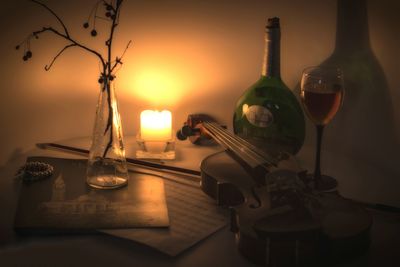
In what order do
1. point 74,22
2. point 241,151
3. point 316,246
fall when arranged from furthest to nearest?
point 74,22
point 241,151
point 316,246

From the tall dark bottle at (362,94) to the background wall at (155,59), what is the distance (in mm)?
26

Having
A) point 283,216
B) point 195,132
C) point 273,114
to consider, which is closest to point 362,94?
point 273,114

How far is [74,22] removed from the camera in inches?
57.5

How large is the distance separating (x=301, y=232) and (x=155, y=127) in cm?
65

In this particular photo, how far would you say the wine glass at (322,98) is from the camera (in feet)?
3.66

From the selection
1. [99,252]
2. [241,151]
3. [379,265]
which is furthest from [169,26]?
[379,265]

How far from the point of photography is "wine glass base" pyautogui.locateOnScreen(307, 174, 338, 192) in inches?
43.8

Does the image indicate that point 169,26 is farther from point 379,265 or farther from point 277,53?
point 379,265

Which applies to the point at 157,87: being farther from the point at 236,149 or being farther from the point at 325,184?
the point at 325,184

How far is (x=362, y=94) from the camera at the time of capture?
4.61 feet

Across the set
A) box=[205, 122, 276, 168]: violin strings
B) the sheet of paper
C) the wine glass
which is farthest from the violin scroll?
the wine glass

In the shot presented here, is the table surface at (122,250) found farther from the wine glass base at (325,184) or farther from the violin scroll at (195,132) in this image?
the violin scroll at (195,132)

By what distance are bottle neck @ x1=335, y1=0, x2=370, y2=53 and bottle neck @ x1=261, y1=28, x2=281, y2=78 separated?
268mm

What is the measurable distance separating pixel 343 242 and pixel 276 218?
4.2 inches
